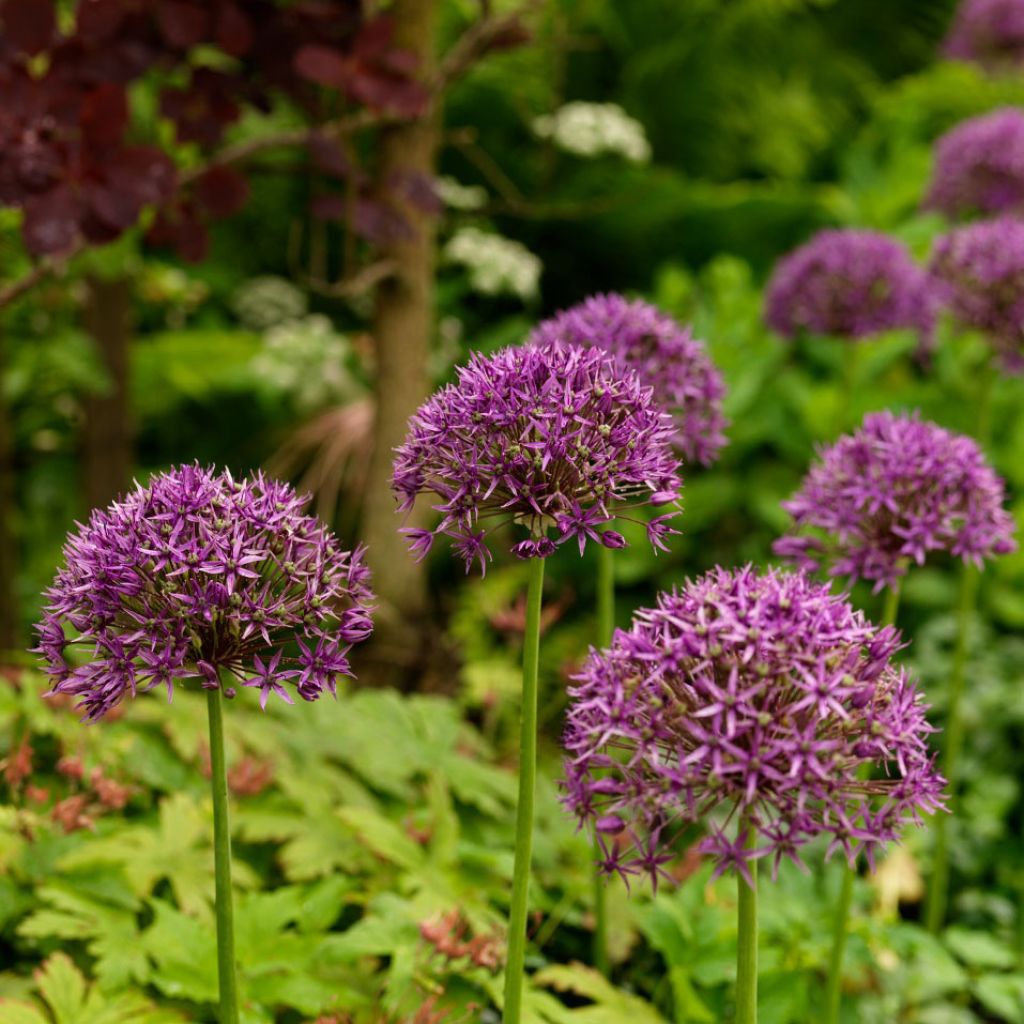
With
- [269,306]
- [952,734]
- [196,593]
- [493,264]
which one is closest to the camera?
[196,593]

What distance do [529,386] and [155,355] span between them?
5229mm

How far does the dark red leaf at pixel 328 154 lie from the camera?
3795mm

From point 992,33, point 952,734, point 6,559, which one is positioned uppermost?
point 992,33

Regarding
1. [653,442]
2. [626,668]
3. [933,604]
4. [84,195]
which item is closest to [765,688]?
[626,668]

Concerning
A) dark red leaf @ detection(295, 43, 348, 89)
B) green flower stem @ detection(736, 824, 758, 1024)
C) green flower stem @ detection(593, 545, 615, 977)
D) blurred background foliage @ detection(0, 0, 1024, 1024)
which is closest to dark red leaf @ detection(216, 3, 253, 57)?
dark red leaf @ detection(295, 43, 348, 89)

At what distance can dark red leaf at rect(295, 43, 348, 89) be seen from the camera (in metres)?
3.56

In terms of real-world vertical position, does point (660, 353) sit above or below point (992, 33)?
below

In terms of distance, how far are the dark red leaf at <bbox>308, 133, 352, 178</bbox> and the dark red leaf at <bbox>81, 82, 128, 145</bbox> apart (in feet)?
2.70

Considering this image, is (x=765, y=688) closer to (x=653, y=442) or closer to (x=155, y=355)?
(x=653, y=442)

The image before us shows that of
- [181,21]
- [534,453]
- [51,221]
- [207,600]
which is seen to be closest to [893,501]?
[534,453]

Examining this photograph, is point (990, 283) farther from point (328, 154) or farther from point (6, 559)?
point (6, 559)

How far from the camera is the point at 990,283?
349 cm

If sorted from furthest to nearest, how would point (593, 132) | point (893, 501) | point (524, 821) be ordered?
point (593, 132)
point (893, 501)
point (524, 821)

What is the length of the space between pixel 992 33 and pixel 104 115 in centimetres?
591
